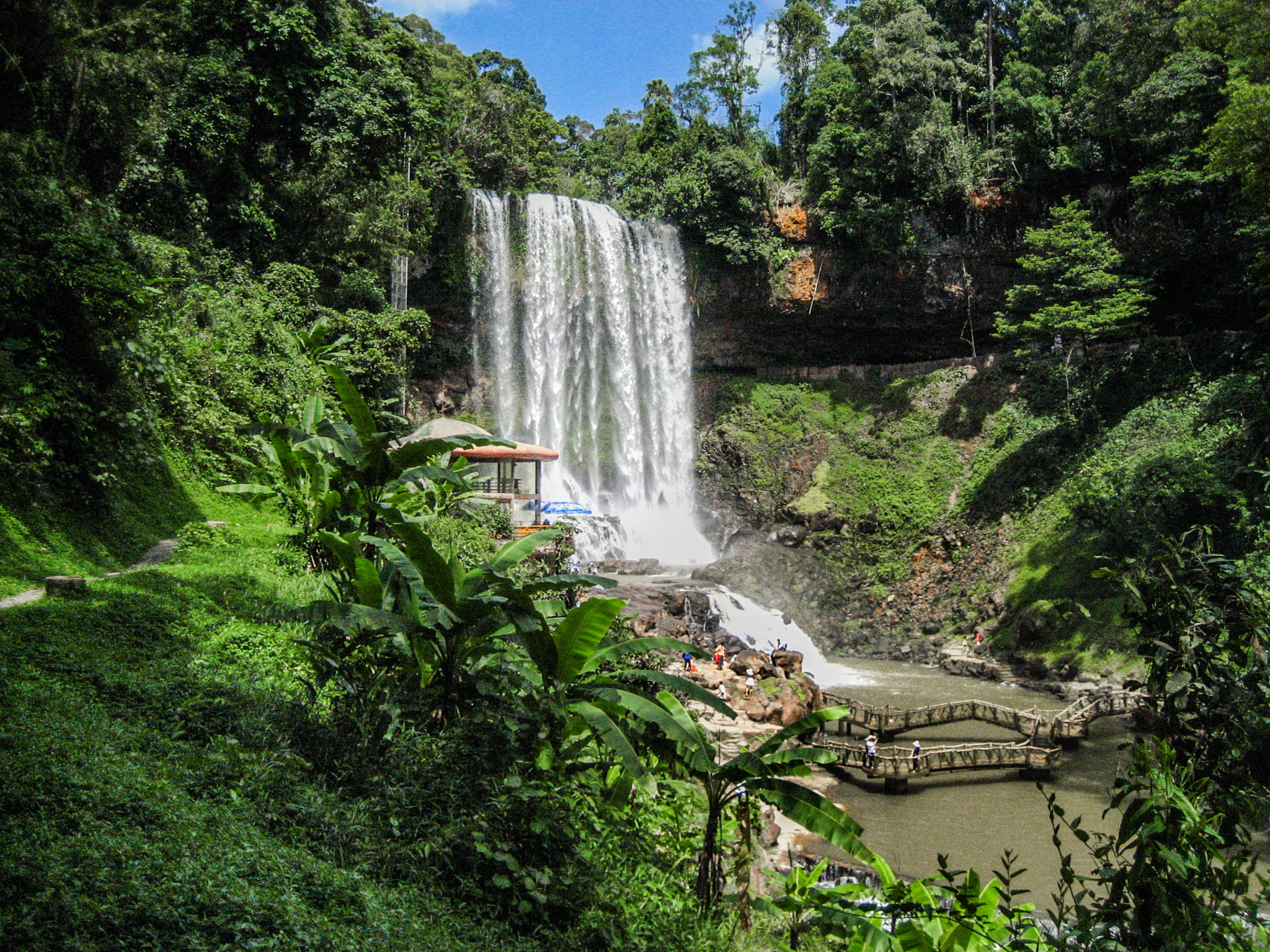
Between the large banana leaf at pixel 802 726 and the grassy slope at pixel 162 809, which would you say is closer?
the grassy slope at pixel 162 809

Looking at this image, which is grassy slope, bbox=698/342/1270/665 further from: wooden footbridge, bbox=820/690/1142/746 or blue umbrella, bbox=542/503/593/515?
blue umbrella, bbox=542/503/593/515

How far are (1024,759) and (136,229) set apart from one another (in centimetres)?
1895

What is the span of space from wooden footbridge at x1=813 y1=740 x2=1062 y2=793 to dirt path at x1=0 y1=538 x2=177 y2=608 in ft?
34.1

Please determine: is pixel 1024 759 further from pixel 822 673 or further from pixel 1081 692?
pixel 822 673

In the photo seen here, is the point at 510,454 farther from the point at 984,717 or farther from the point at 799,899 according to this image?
the point at 799,899

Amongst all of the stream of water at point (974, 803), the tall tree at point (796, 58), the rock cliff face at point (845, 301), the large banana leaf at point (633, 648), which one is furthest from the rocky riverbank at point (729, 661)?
the tall tree at point (796, 58)

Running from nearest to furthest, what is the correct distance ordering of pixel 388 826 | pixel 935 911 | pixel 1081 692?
pixel 935 911
pixel 388 826
pixel 1081 692

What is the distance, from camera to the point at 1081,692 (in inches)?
686

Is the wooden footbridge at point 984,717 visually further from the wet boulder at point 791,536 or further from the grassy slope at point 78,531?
the grassy slope at point 78,531

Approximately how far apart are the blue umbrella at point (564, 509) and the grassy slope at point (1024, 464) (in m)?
8.55

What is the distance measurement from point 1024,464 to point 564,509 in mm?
14832

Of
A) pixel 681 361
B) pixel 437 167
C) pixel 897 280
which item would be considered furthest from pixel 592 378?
pixel 897 280

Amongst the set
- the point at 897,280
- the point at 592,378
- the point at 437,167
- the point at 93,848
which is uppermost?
the point at 437,167

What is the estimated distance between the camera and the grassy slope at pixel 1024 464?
18203mm
